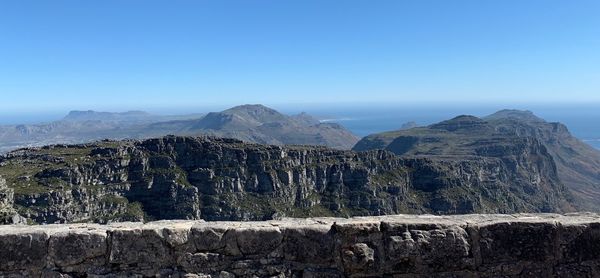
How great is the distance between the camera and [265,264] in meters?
6.36

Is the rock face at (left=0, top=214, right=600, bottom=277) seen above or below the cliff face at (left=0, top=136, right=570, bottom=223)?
above

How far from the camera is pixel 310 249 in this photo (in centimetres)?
643

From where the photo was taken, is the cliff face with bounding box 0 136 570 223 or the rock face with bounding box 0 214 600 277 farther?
the cliff face with bounding box 0 136 570 223

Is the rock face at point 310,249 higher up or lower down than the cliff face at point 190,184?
higher up

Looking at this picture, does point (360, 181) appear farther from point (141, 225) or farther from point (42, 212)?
point (141, 225)

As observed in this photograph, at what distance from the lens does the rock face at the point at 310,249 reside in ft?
20.4

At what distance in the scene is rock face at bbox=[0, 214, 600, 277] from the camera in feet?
20.4

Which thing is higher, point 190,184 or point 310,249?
point 310,249

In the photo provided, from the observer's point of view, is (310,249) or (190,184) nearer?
(310,249)

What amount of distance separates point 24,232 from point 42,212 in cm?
14256

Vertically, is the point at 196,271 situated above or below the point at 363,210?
above

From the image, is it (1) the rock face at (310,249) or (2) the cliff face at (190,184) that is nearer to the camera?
(1) the rock face at (310,249)

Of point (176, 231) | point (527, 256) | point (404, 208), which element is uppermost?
point (176, 231)

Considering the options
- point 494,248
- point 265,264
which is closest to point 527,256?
point 494,248
